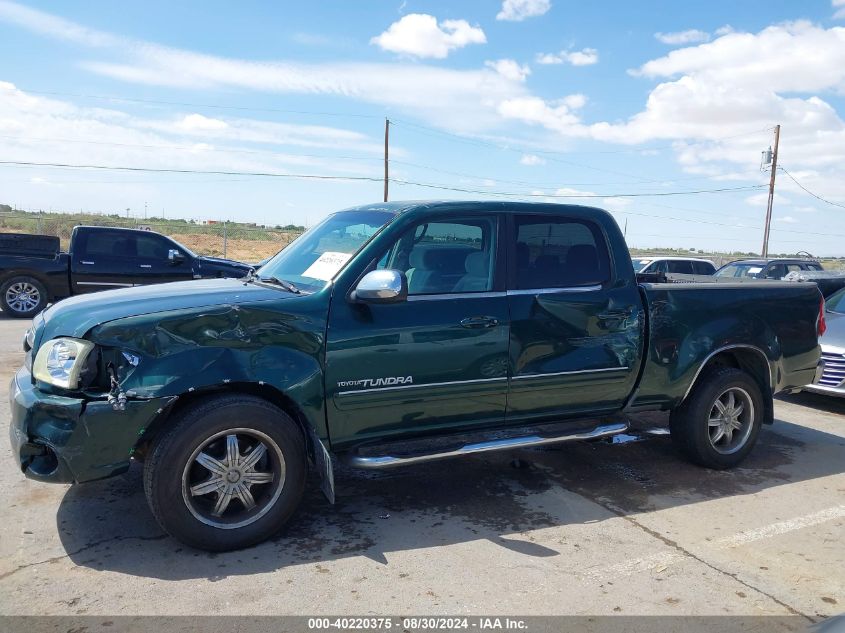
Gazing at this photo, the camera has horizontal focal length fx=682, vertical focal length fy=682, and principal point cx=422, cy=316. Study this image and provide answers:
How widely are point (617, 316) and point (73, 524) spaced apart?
12.2 feet

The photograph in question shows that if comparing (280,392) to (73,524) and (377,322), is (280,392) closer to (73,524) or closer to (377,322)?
(377,322)

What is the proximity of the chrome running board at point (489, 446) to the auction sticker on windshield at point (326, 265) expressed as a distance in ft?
3.62

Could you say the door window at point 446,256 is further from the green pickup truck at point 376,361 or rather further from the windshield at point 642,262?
the windshield at point 642,262

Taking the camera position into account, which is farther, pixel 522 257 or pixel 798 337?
pixel 798 337

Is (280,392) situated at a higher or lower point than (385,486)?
higher

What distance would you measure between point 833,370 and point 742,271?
11.7 m

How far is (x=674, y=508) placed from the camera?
4.60m

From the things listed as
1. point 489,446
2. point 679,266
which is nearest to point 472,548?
point 489,446

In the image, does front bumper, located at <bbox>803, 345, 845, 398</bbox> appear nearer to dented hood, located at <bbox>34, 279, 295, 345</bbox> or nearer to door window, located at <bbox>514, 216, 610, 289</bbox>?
door window, located at <bbox>514, 216, 610, 289</bbox>

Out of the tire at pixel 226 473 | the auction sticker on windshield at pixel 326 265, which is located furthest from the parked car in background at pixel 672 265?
the tire at pixel 226 473

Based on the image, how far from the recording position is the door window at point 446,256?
425cm

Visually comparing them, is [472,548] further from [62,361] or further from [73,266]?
[73,266]

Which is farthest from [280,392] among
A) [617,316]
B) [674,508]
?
[674,508]

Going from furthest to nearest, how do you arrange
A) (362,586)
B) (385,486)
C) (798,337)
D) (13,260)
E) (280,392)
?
(13,260) → (798,337) → (385,486) → (280,392) → (362,586)
